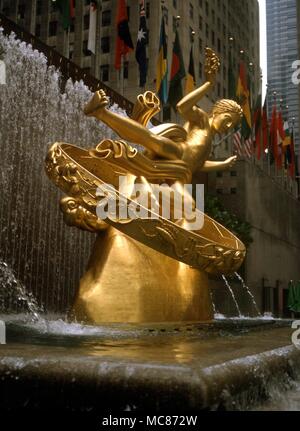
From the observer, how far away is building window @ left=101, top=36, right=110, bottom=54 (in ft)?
146

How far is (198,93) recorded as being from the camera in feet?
27.6

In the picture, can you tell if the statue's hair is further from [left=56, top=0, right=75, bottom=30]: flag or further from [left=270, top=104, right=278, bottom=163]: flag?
[left=270, top=104, right=278, bottom=163]: flag

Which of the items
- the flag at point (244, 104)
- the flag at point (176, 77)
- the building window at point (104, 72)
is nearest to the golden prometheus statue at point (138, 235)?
the flag at point (176, 77)

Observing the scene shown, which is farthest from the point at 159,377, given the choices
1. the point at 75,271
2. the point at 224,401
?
the point at 75,271

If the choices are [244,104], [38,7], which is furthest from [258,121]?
[38,7]

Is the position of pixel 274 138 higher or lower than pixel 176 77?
lower

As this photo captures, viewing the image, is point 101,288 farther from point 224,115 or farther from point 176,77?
point 176,77

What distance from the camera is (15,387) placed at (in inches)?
122

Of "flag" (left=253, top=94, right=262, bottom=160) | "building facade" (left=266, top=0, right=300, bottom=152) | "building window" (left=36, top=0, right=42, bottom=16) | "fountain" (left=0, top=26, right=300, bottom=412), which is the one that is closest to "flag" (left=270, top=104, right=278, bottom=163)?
"flag" (left=253, top=94, right=262, bottom=160)

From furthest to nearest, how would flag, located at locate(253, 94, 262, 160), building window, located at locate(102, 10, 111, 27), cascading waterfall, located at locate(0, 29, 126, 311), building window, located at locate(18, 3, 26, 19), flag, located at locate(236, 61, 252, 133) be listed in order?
building window, located at locate(18, 3, 26, 19), building window, located at locate(102, 10, 111, 27), flag, located at locate(253, 94, 262, 160), flag, located at locate(236, 61, 252, 133), cascading waterfall, located at locate(0, 29, 126, 311)

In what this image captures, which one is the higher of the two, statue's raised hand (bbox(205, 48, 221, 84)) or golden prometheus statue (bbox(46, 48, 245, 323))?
statue's raised hand (bbox(205, 48, 221, 84))

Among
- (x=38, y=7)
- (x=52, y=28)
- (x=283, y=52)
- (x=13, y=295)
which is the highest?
(x=38, y=7)

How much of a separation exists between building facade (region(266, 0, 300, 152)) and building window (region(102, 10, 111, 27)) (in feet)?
42.4

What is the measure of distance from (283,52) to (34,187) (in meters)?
25.9
